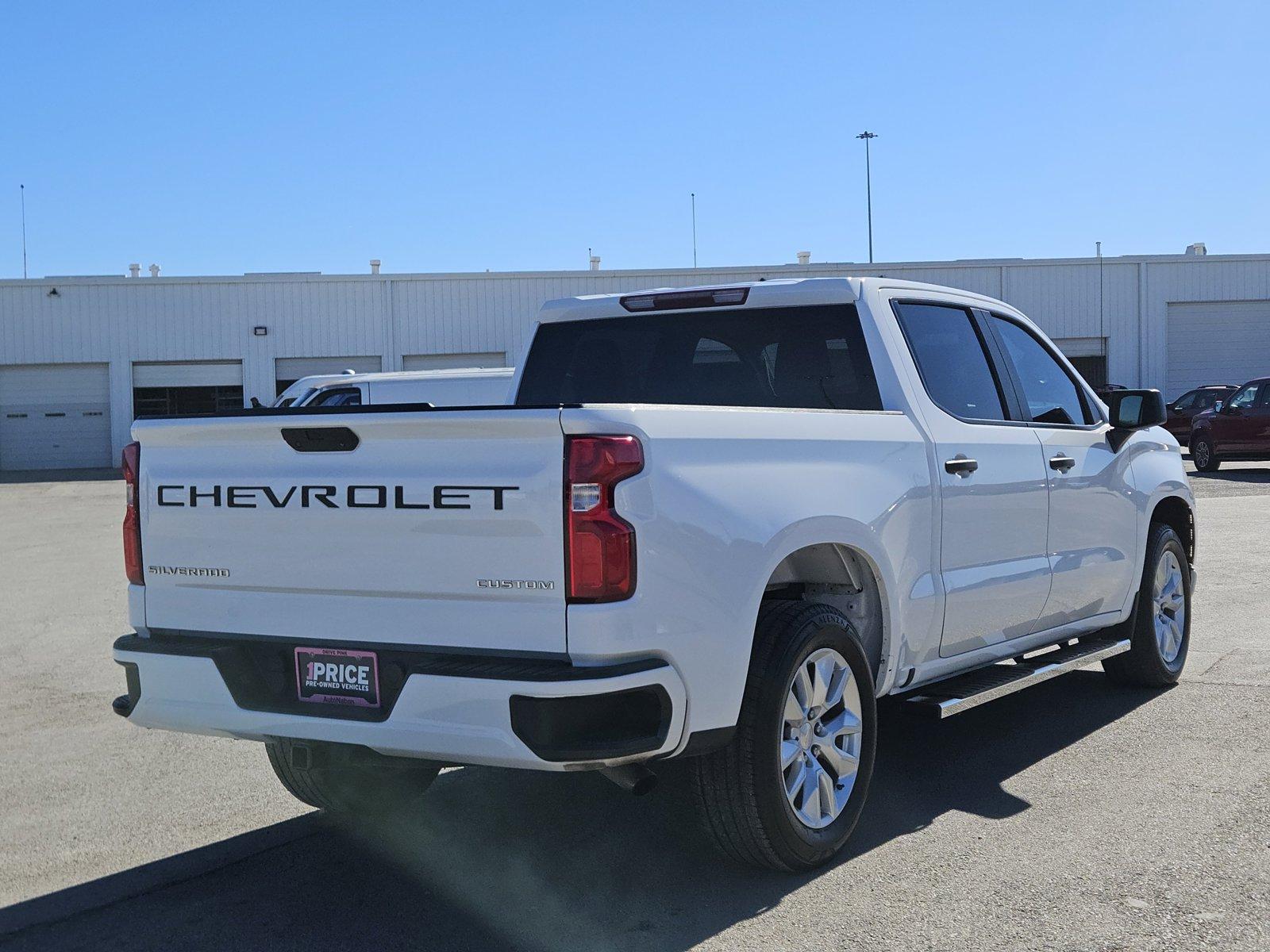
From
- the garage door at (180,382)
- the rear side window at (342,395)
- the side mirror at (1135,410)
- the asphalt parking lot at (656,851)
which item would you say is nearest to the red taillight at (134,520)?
the asphalt parking lot at (656,851)

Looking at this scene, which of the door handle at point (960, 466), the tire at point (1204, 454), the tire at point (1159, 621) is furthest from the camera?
the tire at point (1204, 454)

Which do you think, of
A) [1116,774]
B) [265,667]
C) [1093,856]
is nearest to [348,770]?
[265,667]

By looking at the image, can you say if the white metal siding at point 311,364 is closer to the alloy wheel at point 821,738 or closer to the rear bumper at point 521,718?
the alloy wheel at point 821,738

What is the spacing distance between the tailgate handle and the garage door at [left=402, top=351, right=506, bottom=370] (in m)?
35.0

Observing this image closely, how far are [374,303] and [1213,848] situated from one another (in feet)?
118

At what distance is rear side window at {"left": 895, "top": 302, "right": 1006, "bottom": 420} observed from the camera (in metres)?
5.53

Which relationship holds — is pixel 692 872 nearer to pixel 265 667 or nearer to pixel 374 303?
pixel 265 667

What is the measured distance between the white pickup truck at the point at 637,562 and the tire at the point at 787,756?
0.04 feet

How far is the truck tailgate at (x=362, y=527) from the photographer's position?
3764 mm

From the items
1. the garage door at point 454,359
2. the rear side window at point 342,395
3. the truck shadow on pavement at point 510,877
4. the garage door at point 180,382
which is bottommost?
the truck shadow on pavement at point 510,877

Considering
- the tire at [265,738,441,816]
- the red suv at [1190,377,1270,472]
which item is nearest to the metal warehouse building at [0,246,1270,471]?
the red suv at [1190,377,1270,472]

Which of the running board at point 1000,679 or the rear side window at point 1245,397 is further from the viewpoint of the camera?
the rear side window at point 1245,397

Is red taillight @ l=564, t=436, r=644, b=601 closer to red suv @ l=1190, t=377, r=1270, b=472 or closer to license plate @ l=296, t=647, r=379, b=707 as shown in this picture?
license plate @ l=296, t=647, r=379, b=707

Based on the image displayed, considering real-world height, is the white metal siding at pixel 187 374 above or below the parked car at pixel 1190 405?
above
